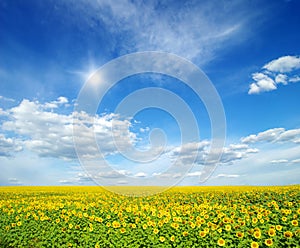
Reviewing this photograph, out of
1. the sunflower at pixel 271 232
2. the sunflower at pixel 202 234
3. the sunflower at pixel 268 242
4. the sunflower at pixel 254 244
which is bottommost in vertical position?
the sunflower at pixel 254 244

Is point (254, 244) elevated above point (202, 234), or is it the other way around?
point (202, 234)

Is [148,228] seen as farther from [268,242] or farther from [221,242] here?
[268,242]

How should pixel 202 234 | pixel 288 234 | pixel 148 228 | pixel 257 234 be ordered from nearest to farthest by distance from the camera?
1. pixel 288 234
2. pixel 257 234
3. pixel 202 234
4. pixel 148 228

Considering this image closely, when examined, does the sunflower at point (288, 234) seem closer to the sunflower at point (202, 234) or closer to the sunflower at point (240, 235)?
the sunflower at point (240, 235)

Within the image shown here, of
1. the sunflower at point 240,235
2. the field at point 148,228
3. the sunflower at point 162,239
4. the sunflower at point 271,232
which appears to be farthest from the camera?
the sunflower at point 162,239

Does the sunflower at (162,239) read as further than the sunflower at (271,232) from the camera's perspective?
Yes

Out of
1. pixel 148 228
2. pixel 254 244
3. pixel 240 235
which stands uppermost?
pixel 148 228

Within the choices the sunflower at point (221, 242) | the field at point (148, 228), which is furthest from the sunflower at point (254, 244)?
the sunflower at point (221, 242)

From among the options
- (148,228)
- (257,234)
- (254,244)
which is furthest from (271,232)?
(148,228)

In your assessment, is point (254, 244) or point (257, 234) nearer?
point (254, 244)

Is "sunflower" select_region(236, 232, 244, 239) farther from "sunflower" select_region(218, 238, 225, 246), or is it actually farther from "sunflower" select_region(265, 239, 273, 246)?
"sunflower" select_region(265, 239, 273, 246)

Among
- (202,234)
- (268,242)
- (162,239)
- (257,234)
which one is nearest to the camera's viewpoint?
(268,242)

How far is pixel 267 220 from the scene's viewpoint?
26.3ft

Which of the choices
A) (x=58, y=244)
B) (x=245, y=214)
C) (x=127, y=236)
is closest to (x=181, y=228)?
(x=127, y=236)
